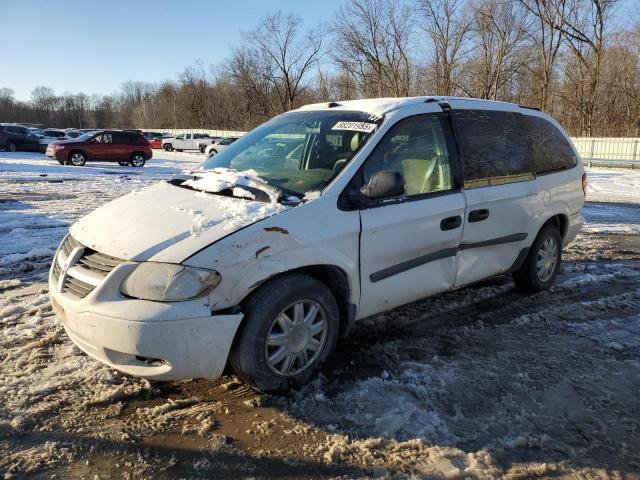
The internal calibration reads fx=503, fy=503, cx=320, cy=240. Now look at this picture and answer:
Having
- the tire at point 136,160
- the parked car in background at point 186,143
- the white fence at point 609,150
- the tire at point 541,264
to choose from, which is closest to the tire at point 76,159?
the tire at point 136,160

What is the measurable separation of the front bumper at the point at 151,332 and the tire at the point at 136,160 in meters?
22.7

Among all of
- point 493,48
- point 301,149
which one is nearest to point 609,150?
point 493,48

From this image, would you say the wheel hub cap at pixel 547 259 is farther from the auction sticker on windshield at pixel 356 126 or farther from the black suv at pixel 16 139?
the black suv at pixel 16 139

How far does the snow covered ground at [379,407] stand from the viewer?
254 cm

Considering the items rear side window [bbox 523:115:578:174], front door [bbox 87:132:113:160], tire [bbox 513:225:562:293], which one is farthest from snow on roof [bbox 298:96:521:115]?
front door [bbox 87:132:113:160]

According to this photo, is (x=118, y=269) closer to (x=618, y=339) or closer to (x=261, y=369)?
(x=261, y=369)

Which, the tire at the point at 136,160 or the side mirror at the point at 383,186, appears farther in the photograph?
the tire at the point at 136,160

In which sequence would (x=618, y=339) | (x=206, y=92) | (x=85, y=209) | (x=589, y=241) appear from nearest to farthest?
(x=618, y=339) → (x=589, y=241) → (x=85, y=209) → (x=206, y=92)

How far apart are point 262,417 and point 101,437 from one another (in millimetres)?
871

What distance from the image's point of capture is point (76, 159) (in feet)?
74.2

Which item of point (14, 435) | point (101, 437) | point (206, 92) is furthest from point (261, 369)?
point (206, 92)

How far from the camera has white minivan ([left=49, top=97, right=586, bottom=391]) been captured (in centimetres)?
274

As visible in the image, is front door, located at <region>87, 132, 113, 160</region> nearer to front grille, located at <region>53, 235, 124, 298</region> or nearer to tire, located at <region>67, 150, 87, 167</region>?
tire, located at <region>67, 150, 87, 167</region>

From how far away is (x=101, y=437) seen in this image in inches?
106
